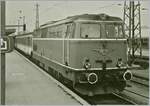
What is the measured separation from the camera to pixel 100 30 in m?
10.0

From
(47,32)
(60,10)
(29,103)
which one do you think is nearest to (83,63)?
(29,103)

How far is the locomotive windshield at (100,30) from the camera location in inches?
390

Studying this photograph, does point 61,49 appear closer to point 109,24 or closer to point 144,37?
point 109,24

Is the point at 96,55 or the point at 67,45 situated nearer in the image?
the point at 96,55

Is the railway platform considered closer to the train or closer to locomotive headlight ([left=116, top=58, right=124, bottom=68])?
the train

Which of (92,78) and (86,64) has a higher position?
(86,64)

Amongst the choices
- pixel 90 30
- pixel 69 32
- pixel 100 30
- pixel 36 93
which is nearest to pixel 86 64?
pixel 90 30

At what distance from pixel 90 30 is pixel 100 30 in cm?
36

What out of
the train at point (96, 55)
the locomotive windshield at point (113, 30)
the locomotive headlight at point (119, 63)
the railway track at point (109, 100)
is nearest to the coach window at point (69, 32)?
the train at point (96, 55)

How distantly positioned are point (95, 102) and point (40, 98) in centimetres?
186

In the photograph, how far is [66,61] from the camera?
412 inches

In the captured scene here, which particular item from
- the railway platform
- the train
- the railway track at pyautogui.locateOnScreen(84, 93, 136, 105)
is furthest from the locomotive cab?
the railway platform

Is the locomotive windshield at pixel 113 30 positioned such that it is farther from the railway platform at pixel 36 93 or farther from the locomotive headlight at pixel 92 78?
the railway platform at pixel 36 93

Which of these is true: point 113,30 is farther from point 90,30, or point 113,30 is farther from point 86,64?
point 86,64
